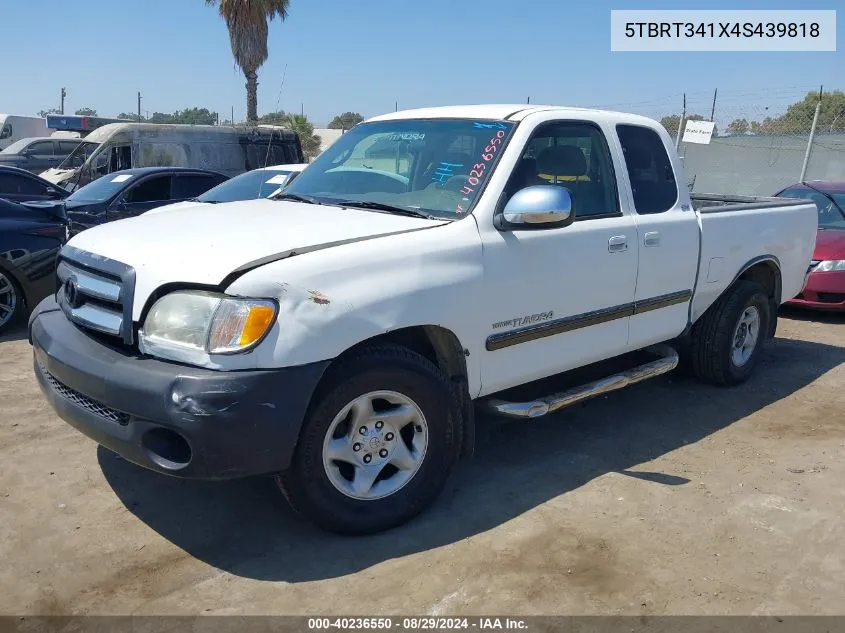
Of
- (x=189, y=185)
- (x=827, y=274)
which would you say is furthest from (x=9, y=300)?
(x=827, y=274)

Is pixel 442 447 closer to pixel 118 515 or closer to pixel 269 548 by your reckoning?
pixel 269 548

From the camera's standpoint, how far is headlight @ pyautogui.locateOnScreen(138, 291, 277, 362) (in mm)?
3018

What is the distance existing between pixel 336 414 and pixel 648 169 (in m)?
2.69

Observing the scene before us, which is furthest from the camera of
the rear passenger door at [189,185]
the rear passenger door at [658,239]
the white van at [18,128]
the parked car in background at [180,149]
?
the white van at [18,128]

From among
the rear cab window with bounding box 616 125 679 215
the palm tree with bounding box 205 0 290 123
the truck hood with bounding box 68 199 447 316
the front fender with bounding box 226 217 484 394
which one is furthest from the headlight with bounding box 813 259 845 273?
the palm tree with bounding box 205 0 290 123

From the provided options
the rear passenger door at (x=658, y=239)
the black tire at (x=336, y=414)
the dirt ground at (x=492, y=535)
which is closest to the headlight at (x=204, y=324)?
the black tire at (x=336, y=414)

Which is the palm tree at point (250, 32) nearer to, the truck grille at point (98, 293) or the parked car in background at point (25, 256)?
the parked car in background at point (25, 256)

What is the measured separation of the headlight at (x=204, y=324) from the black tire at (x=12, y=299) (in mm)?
4702

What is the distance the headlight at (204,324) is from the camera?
9.90 feet

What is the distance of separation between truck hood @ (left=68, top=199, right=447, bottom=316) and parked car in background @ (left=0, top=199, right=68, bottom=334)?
11.8 feet

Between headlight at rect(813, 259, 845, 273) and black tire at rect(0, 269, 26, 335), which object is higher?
headlight at rect(813, 259, 845, 273)

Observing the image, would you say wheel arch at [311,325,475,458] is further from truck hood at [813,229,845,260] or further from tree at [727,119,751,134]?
tree at [727,119,751,134]

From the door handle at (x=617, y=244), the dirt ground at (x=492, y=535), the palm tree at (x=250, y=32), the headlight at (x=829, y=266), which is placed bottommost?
the dirt ground at (x=492, y=535)

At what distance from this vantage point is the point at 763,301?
591cm
